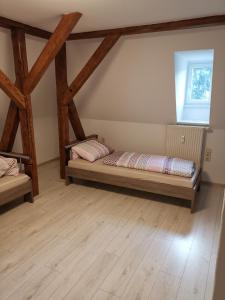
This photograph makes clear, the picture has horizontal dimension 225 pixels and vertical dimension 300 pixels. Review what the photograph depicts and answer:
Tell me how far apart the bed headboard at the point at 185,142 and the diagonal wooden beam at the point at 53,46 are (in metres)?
2.01

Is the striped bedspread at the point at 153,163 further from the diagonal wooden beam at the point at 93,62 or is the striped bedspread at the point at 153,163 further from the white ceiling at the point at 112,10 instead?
the white ceiling at the point at 112,10

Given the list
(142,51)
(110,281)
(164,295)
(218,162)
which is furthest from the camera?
(218,162)

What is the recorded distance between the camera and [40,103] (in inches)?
165

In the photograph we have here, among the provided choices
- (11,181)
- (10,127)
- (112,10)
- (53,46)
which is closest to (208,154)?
(112,10)

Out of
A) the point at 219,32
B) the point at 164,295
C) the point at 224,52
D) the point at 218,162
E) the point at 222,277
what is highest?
the point at 219,32

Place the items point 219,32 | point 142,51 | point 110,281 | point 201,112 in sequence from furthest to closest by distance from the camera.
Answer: point 201,112 < point 142,51 < point 219,32 < point 110,281

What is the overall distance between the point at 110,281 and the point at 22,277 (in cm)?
70

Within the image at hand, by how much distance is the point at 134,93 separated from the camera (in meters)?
3.74

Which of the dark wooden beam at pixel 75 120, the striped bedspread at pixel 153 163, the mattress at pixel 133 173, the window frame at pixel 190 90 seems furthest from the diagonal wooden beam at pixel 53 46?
the window frame at pixel 190 90

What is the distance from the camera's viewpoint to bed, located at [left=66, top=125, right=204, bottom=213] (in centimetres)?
Result: 294

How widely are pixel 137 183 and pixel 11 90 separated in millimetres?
1938

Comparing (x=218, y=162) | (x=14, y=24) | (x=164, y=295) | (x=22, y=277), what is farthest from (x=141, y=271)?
(x=14, y=24)

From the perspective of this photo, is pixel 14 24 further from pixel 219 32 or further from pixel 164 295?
pixel 164 295

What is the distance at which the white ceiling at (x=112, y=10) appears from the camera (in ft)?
7.48
